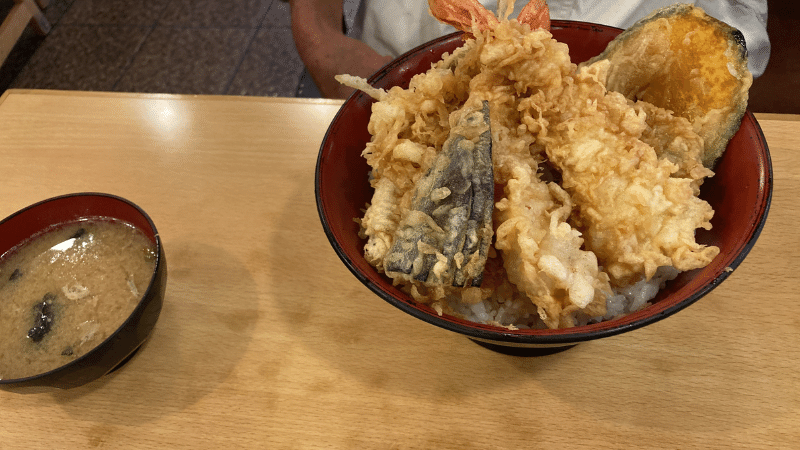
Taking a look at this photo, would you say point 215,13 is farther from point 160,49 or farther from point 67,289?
point 67,289

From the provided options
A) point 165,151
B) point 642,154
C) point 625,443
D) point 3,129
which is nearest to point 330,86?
point 165,151

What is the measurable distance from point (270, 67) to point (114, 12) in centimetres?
165

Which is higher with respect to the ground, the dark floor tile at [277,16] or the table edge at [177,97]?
the table edge at [177,97]

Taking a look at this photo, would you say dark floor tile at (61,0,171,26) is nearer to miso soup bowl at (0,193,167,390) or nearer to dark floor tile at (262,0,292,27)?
dark floor tile at (262,0,292,27)

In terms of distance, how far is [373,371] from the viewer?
3.69 feet

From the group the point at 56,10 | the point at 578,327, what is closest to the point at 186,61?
the point at 56,10

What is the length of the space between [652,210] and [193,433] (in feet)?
3.31

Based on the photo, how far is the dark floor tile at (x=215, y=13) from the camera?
395 cm

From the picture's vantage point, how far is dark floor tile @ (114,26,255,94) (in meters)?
3.55

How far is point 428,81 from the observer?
1038mm

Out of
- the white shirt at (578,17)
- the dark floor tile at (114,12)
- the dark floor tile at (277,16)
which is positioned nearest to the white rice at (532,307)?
the white shirt at (578,17)

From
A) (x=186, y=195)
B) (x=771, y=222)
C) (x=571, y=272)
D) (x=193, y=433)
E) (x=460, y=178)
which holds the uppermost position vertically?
(x=460, y=178)

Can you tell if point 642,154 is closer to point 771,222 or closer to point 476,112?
point 476,112

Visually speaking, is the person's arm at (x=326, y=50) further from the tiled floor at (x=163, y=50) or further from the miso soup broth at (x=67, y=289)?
the tiled floor at (x=163, y=50)
